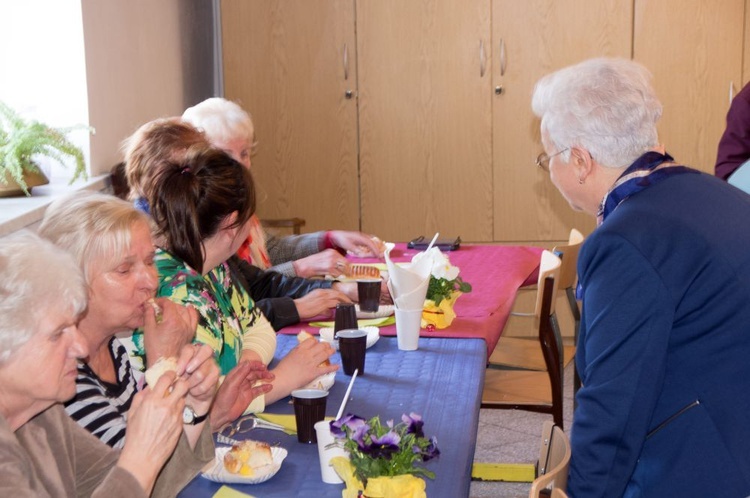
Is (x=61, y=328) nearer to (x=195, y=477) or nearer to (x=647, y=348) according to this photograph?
(x=195, y=477)

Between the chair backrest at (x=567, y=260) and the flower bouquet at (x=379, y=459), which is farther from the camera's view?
the chair backrest at (x=567, y=260)

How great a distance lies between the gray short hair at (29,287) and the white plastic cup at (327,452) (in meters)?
0.46

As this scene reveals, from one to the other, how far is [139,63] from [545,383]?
2.41 metres

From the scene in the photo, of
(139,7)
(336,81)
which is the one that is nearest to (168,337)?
(139,7)

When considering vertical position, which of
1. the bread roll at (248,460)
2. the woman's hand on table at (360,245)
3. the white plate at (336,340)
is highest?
the bread roll at (248,460)

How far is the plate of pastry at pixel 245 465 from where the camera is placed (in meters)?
1.54

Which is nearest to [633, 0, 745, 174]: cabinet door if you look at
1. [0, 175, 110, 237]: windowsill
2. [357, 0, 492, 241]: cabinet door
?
[357, 0, 492, 241]: cabinet door

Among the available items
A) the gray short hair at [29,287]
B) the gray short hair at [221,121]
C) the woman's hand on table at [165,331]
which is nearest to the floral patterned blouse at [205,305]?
the woman's hand on table at [165,331]

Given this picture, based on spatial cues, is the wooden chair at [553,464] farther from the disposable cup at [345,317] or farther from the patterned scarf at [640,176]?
the disposable cup at [345,317]

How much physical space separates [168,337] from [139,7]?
2855mm

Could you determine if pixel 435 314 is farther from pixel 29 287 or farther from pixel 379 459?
pixel 29 287

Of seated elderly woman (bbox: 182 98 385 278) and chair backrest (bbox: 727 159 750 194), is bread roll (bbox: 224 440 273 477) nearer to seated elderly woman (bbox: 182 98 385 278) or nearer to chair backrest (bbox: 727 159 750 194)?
seated elderly woman (bbox: 182 98 385 278)

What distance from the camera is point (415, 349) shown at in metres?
2.35

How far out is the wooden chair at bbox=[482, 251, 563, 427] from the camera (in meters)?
2.96
